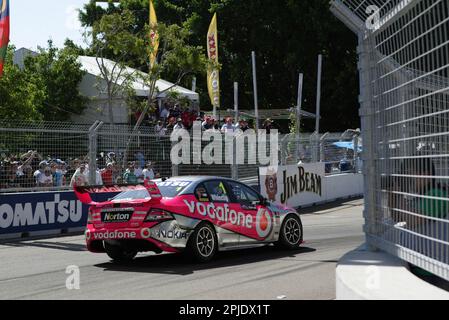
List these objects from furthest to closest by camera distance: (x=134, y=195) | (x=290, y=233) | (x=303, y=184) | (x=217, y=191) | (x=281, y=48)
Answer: (x=281, y=48) < (x=303, y=184) < (x=290, y=233) < (x=217, y=191) < (x=134, y=195)

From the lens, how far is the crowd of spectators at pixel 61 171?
50.2 ft

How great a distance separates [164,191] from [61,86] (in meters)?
24.3

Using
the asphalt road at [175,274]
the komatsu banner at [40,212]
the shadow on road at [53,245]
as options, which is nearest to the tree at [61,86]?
the komatsu banner at [40,212]

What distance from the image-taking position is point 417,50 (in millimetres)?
5117

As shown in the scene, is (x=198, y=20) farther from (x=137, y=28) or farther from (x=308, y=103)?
(x=308, y=103)

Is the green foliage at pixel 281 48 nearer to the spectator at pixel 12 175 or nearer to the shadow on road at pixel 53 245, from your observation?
the spectator at pixel 12 175

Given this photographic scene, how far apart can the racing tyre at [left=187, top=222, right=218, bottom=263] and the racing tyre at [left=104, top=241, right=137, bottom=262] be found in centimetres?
108

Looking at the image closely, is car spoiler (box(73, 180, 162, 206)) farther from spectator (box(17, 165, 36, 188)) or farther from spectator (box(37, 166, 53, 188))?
spectator (box(37, 166, 53, 188))

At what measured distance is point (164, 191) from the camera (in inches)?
419

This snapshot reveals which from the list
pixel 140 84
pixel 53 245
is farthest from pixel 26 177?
pixel 140 84

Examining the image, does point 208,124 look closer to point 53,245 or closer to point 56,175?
point 56,175

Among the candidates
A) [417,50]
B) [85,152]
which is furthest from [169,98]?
[417,50]

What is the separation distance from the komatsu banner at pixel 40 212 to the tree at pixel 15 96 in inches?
538

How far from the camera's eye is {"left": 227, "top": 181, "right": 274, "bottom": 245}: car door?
447 inches
